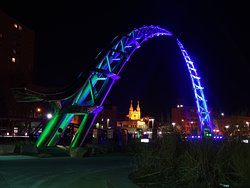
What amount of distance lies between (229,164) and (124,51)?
122 ft

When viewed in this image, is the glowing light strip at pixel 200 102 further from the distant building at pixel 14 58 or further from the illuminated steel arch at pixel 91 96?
the distant building at pixel 14 58

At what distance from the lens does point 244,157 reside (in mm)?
11789

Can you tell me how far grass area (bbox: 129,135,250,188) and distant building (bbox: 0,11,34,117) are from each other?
72174 millimetres

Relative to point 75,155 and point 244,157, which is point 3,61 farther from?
point 244,157

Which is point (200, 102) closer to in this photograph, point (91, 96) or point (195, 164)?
point (91, 96)

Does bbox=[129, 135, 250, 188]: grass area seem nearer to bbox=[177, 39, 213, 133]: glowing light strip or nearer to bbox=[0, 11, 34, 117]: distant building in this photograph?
bbox=[177, 39, 213, 133]: glowing light strip

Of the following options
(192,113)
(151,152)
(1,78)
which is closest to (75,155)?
(151,152)

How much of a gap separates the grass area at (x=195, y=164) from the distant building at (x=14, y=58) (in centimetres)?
7217

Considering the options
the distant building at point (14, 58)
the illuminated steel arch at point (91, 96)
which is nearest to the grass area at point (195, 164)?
the illuminated steel arch at point (91, 96)

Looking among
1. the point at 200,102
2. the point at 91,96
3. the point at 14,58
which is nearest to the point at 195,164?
the point at 91,96

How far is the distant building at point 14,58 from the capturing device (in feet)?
288

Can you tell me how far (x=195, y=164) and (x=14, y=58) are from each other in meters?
92.5

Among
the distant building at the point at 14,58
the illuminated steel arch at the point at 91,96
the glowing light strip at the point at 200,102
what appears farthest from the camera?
the distant building at the point at 14,58

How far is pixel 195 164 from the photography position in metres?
12.9
